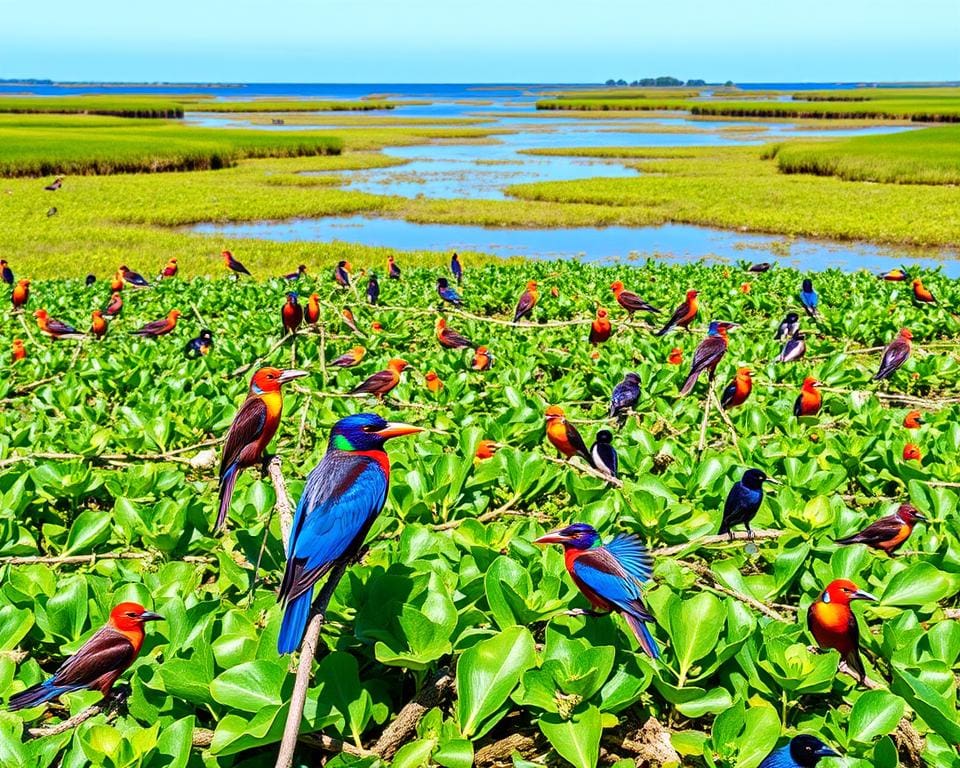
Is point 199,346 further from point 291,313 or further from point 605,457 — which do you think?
point 605,457

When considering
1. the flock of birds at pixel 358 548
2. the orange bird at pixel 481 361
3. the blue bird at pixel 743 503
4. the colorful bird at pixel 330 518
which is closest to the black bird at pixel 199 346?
the orange bird at pixel 481 361

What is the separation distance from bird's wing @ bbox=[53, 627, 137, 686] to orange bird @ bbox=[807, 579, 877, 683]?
6.27 ft

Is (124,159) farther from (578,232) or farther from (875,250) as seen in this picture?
(875,250)

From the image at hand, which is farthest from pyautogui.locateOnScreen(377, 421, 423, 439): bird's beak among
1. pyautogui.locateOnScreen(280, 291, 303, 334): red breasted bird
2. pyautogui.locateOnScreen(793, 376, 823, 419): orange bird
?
pyautogui.locateOnScreen(280, 291, 303, 334): red breasted bird

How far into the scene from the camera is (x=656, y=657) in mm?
1795

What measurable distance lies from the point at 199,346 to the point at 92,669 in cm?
555

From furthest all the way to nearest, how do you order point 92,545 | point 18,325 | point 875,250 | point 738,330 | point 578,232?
point 578,232, point 875,250, point 18,325, point 738,330, point 92,545

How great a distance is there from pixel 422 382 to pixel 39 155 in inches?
1550

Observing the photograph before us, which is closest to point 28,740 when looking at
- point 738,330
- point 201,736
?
point 201,736

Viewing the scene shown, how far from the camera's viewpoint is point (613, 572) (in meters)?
1.92

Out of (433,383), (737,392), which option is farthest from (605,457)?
(433,383)

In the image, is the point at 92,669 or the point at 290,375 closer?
the point at 92,669

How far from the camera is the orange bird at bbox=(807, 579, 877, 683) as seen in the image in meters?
1.94

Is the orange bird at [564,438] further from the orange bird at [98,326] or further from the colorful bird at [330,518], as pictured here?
the orange bird at [98,326]
